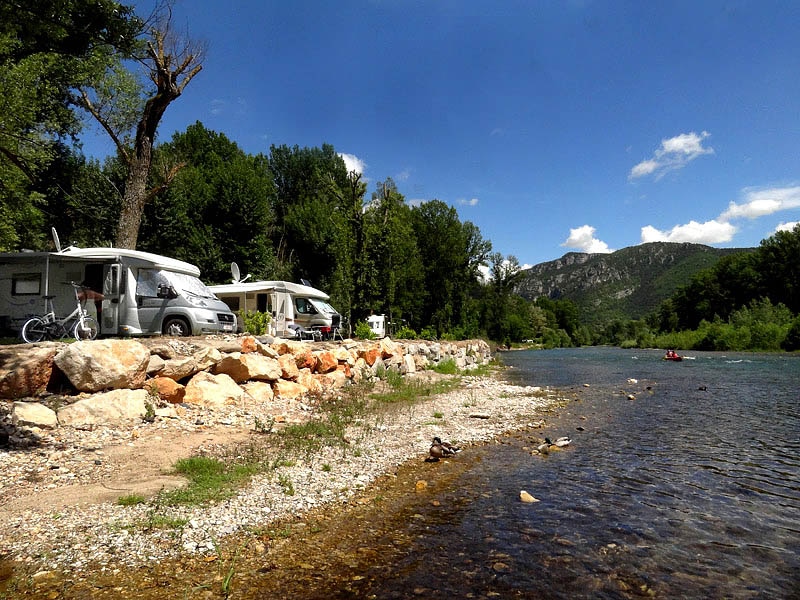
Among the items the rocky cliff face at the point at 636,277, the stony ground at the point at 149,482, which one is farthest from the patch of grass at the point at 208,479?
the rocky cliff face at the point at 636,277

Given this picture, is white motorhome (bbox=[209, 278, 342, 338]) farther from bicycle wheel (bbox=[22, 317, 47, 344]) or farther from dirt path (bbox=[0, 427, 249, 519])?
dirt path (bbox=[0, 427, 249, 519])

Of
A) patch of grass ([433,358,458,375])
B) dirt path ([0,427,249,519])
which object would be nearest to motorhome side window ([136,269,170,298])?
dirt path ([0,427,249,519])

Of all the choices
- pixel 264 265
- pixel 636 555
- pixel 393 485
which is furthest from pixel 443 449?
pixel 264 265

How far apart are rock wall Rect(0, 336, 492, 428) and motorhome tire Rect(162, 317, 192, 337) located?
4.96 feet

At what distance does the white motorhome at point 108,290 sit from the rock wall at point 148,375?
1.86 metres

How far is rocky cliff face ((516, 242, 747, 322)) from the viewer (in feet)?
449

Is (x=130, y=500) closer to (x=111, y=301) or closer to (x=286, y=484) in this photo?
(x=286, y=484)

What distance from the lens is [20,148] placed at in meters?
21.1

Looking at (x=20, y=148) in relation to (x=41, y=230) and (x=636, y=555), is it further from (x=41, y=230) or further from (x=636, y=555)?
(x=636, y=555)

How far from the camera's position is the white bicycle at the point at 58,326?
38.9 feet

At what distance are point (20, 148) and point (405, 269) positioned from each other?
2844 cm

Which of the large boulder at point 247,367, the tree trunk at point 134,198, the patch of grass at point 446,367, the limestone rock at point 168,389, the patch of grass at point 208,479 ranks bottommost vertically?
the patch of grass at point 208,479

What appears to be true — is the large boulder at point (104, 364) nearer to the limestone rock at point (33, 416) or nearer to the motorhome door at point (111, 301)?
the limestone rock at point (33, 416)

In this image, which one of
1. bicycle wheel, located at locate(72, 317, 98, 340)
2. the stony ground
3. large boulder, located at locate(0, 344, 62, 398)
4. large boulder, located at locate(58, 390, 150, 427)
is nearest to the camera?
the stony ground
